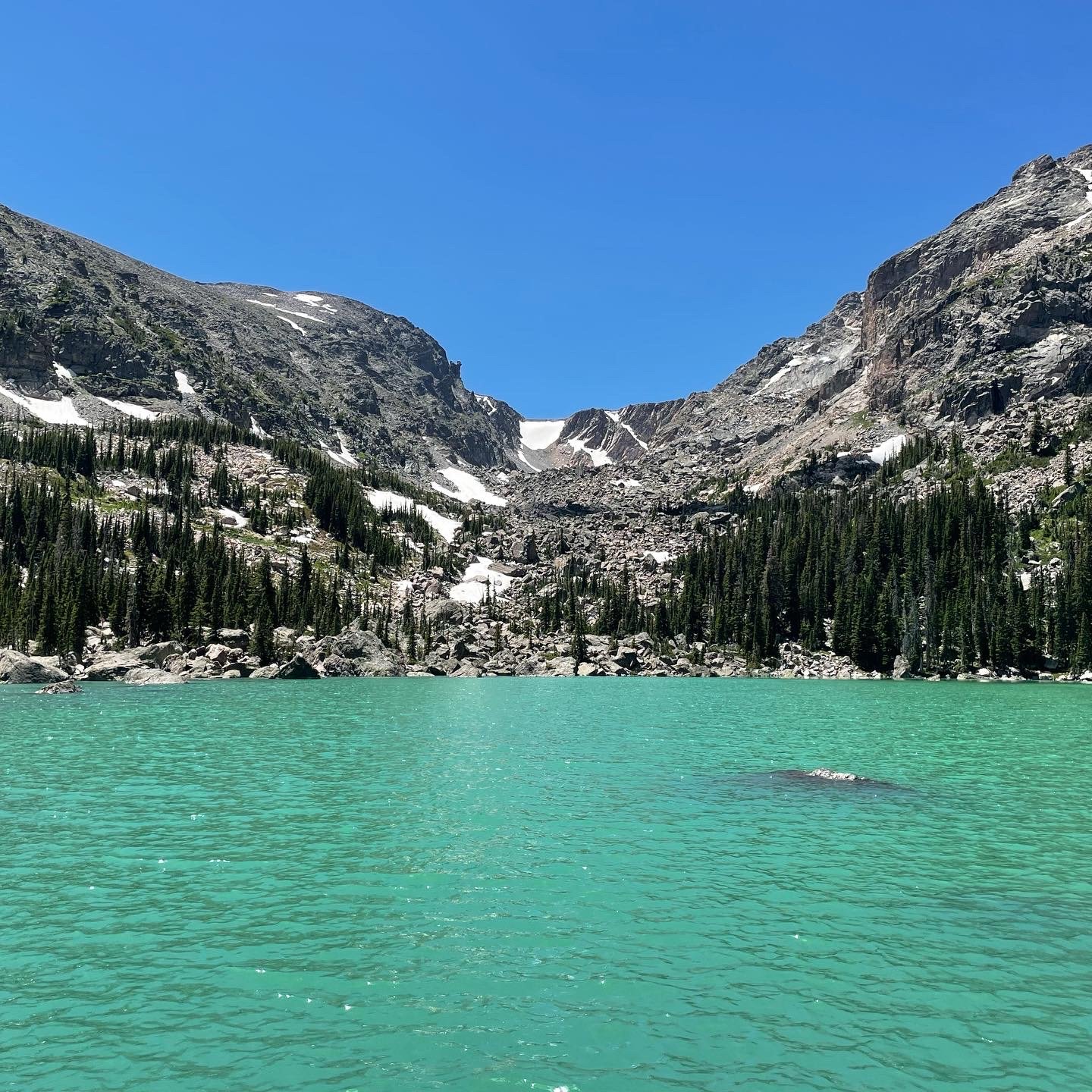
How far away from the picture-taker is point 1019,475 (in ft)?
619

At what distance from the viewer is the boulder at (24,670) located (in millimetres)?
86438

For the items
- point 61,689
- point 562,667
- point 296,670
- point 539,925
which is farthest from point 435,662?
point 539,925

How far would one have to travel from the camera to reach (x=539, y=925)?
17.1 m

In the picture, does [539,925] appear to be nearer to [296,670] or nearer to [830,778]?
[830,778]

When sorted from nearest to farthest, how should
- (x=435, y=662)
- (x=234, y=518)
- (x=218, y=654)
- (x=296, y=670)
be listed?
(x=296, y=670)
(x=218, y=654)
(x=435, y=662)
(x=234, y=518)

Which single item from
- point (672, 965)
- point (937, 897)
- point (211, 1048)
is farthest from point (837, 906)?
point (211, 1048)

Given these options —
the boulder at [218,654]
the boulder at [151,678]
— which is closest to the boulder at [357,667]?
the boulder at [218,654]

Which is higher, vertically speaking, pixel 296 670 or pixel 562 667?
pixel 562 667

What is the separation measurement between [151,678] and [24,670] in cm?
1255

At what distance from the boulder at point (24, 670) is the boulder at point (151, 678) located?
22.1ft

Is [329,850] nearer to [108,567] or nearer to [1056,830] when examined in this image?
[1056,830]

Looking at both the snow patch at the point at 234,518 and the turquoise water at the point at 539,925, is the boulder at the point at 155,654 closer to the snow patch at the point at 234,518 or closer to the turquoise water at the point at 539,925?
the turquoise water at the point at 539,925

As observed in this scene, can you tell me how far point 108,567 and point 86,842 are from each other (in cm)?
13296

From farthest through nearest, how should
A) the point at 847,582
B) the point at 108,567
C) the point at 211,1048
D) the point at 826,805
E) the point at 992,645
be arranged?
the point at 847,582 → the point at 108,567 → the point at 992,645 → the point at 826,805 → the point at 211,1048
